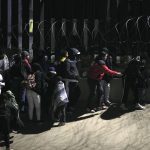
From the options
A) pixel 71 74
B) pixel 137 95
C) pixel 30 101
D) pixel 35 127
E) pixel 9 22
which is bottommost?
pixel 35 127

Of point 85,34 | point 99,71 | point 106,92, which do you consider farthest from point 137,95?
point 85,34

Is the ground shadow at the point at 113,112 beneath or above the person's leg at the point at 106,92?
beneath

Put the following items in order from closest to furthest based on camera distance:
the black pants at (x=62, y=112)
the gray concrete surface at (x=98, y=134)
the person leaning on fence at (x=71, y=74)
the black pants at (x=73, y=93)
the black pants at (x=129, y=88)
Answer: the gray concrete surface at (x=98, y=134), the black pants at (x=62, y=112), the person leaning on fence at (x=71, y=74), the black pants at (x=129, y=88), the black pants at (x=73, y=93)

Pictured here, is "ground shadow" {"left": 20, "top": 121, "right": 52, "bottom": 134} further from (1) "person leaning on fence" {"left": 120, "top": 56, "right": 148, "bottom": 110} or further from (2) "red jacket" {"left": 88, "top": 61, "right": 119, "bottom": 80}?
(1) "person leaning on fence" {"left": 120, "top": 56, "right": 148, "bottom": 110}

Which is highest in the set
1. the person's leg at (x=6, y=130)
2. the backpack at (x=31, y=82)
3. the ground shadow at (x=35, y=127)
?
the backpack at (x=31, y=82)

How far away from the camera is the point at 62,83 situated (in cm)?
1393

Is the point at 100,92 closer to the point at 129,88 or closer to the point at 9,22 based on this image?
the point at 129,88

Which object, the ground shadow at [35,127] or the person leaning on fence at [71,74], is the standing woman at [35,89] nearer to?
the ground shadow at [35,127]

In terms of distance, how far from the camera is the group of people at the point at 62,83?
1403cm

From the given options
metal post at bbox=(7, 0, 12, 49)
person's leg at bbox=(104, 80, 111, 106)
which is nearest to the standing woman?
person's leg at bbox=(104, 80, 111, 106)

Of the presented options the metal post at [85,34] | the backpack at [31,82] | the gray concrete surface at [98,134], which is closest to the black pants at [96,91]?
the gray concrete surface at [98,134]

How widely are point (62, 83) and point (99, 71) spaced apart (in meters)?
1.01

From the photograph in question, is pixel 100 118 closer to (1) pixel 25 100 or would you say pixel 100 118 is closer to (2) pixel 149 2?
(1) pixel 25 100

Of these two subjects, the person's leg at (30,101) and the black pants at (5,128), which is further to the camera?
the person's leg at (30,101)
